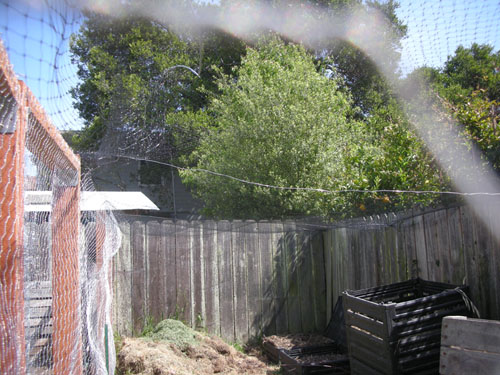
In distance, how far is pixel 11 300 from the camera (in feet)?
4.74

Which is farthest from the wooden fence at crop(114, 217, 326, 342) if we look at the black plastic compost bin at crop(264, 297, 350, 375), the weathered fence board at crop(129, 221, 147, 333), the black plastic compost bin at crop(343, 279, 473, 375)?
the black plastic compost bin at crop(343, 279, 473, 375)

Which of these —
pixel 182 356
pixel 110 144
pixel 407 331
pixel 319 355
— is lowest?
pixel 319 355

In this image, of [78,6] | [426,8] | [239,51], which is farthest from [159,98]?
[78,6]

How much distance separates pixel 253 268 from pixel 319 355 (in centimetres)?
161

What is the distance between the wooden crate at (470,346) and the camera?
8.93 ft

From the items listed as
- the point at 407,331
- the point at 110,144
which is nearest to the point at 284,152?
the point at 110,144

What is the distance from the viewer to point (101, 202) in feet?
14.5

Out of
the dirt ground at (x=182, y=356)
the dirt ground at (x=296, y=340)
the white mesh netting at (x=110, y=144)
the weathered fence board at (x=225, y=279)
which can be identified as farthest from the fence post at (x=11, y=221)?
the weathered fence board at (x=225, y=279)

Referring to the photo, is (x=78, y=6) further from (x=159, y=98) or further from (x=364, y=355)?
(x=159, y=98)

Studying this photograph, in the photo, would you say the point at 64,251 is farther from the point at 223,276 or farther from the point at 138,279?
the point at 223,276

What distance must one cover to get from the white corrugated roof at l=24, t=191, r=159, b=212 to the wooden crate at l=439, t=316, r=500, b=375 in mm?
2839

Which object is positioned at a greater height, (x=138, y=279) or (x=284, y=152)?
(x=284, y=152)

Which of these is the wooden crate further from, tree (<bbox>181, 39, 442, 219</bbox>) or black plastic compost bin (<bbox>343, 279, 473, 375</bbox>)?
tree (<bbox>181, 39, 442, 219</bbox>)

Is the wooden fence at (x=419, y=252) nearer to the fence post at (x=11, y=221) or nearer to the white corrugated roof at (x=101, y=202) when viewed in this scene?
the white corrugated roof at (x=101, y=202)
